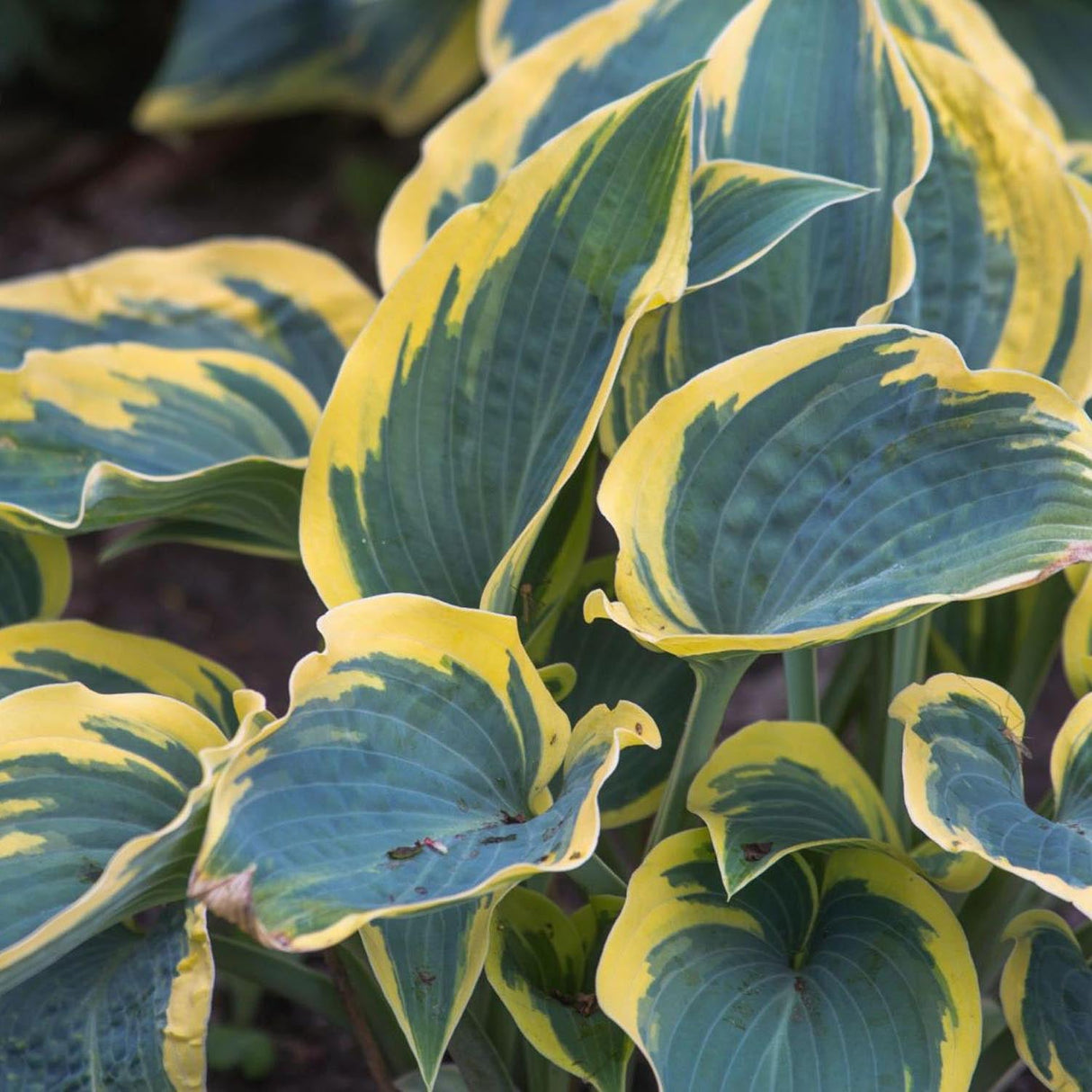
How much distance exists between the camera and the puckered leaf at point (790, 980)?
0.71 m

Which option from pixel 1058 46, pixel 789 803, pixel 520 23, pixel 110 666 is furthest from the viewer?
pixel 1058 46

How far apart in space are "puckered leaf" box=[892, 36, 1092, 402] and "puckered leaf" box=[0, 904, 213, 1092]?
63 cm

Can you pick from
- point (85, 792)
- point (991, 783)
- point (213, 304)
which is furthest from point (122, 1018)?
point (213, 304)

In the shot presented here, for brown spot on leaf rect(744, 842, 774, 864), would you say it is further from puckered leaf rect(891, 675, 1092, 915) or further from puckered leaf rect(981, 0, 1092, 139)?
Result: puckered leaf rect(981, 0, 1092, 139)

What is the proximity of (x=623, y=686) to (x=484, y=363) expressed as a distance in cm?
27

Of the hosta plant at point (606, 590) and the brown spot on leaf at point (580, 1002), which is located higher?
the hosta plant at point (606, 590)

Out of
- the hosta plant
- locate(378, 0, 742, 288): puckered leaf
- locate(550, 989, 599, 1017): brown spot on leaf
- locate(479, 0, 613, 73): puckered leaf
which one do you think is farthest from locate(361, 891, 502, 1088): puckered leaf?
locate(479, 0, 613, 73): puckered leaf

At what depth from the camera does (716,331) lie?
95cm

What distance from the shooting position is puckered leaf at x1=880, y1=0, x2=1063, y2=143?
44.3 inches

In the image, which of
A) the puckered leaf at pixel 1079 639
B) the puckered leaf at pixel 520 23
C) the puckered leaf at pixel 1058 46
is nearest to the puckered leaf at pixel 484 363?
the puckered leaf at pixel 1079 639

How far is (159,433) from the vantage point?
3.18ft

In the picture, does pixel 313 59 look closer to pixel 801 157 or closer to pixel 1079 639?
pixel 801 157

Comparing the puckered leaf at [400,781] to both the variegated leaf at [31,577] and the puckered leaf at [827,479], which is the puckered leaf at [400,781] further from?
the variegated leaf at [31,577]

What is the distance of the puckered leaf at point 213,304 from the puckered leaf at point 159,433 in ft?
0.24
